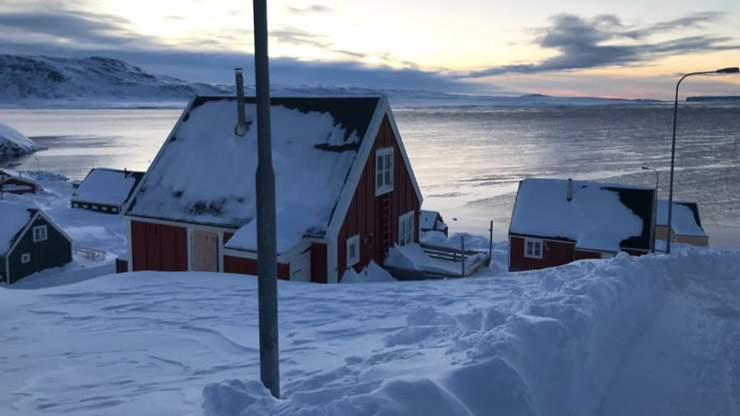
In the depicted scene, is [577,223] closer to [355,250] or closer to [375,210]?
[375,210]

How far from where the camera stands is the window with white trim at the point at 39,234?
3916 centimetres

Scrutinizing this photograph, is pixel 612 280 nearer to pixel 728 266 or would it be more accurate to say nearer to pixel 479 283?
pixel 479 283

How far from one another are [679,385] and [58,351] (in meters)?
9.19

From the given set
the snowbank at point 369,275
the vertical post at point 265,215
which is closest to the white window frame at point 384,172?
the snowbank at point 369,275

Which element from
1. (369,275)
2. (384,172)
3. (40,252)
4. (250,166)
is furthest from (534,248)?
(40,252)

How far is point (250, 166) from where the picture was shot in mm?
20891

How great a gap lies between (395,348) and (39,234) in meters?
38.0

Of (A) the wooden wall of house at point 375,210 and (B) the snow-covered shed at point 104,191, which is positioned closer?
(A) the wooden wall of house at point 375,210

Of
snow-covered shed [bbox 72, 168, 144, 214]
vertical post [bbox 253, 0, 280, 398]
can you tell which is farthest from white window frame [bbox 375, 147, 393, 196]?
snow-covered shed [bbox 72, 168, 144, 214]

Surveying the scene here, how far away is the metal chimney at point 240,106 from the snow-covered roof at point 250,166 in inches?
10.1

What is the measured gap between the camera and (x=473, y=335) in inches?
318

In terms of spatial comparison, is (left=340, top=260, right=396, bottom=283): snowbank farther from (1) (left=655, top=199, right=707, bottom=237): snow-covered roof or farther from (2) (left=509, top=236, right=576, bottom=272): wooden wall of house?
(1) (left=655, top=199, right=707, bottom=237): snow-covered roof

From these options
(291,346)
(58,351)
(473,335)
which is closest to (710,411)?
(473,335)

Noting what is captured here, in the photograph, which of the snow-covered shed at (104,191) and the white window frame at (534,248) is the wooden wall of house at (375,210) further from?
the snow-covered shed at (104,191)
